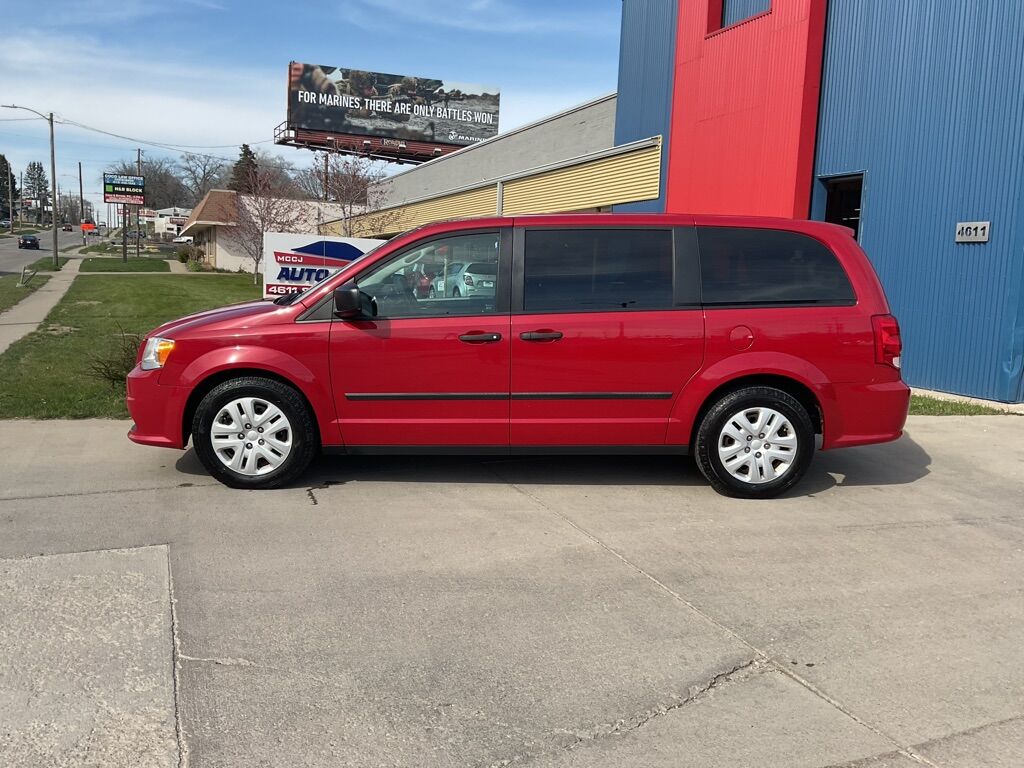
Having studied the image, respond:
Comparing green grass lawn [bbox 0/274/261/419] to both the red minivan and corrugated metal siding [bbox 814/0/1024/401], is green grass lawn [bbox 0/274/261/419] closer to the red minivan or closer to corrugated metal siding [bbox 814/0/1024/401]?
the red minivan

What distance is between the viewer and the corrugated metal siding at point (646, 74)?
49.8 feet

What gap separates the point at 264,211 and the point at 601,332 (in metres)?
34.3

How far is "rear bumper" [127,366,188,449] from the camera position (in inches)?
214

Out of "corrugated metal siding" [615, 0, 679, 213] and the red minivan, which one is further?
"corrugated metal siding" [615, 0, 679, 213]

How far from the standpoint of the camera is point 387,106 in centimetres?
6391

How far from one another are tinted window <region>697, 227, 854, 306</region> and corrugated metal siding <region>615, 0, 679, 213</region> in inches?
399

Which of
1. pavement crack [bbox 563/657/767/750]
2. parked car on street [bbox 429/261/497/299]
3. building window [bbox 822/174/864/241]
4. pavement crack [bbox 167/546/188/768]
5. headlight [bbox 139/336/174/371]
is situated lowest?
pavement crack [bbox 167/546/188/768]

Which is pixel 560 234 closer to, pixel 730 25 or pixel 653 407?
pixel 653 407

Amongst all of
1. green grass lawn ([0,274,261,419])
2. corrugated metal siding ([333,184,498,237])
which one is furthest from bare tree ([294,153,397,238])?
green grass lawn ([0,274,261,419])

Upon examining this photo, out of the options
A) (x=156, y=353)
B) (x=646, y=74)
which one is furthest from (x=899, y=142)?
(x=156, y=353)

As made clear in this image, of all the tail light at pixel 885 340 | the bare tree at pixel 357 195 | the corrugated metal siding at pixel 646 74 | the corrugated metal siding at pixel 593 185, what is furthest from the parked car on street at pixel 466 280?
the bare tree at pixel 357 195

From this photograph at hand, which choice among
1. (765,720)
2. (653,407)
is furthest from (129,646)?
(653,407)

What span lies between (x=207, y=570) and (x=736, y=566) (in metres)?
2.77

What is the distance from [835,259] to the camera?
559 cm
